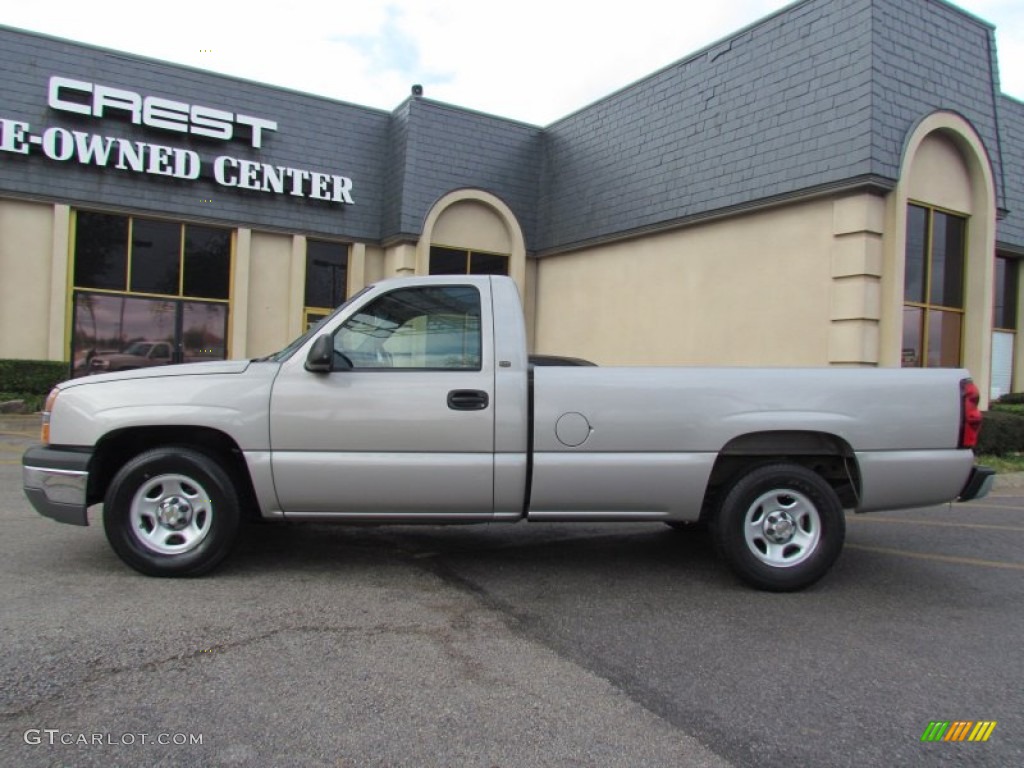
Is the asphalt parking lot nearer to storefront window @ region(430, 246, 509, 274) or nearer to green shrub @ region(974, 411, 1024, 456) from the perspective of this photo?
green shrub @ region(974, 411, 1024, 456)

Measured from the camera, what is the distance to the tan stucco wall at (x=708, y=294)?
11.7 m

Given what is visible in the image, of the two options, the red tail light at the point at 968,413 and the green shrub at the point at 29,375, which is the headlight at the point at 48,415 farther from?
the green shrub at the point at 29,375

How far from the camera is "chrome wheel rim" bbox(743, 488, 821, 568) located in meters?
4.77

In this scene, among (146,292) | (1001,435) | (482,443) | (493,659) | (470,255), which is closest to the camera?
(493,659)

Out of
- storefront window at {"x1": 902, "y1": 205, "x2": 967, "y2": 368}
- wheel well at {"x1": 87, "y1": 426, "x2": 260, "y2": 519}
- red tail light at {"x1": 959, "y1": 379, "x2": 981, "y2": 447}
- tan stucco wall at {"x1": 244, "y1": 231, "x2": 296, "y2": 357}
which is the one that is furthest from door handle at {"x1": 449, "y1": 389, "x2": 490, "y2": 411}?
tan stucco wall at {"x1": 244, "y1": 231, "x2": 296, "y2": 357}

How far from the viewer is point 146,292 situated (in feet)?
48.4


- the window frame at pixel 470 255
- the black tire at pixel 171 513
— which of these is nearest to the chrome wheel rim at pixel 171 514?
the black tire at pixel 171 513

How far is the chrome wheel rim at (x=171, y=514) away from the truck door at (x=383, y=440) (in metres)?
0.55

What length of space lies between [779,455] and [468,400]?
6.87 feet

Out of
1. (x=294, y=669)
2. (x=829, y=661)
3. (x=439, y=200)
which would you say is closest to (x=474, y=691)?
(x=294, y=669)

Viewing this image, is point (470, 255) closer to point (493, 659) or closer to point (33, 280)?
point (33, 280)

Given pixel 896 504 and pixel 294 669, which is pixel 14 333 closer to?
pixel 294 669

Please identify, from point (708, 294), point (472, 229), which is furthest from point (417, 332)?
point (472, 229)

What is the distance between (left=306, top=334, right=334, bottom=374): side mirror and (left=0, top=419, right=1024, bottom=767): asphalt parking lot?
54.1 inches
